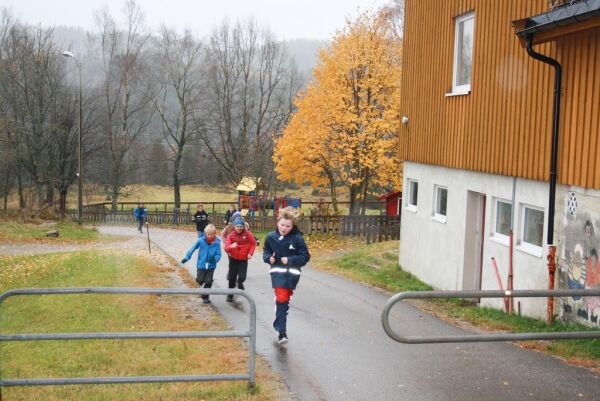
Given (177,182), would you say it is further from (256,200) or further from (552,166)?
(552,166)

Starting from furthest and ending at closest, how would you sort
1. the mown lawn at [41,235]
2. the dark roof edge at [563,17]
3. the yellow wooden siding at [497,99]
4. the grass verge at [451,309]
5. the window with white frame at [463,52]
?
the mown lawn at [41,235], the window with white frame at [463,52], the yellow wooden siding at [497,99], the grass verge at [451,309], the dark roof edge at [563,17]

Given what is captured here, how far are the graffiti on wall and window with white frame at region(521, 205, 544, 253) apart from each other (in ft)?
3.03

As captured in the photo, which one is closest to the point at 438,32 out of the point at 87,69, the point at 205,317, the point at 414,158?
the point at 414,158

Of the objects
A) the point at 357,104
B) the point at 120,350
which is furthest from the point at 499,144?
the point at 357,104

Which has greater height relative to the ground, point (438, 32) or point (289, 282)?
point (438, 32)

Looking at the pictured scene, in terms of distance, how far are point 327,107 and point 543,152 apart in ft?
64.9

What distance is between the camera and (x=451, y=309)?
12477 mm

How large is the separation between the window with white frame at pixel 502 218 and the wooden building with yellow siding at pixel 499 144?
0.8 inches

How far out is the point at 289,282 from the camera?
861cm

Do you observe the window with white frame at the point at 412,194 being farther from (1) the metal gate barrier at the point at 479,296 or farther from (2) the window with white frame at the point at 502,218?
(1) the metal gate barrier at the point at 479,296

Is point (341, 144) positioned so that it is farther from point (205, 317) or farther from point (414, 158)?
point (205, 317)

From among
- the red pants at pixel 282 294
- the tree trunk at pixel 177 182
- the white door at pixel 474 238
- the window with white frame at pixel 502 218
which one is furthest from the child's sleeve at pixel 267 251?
the tree trunk at pixel 177 182

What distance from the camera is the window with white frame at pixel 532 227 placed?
1077 centimetres

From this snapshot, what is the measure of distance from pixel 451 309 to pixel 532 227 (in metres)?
2.37
